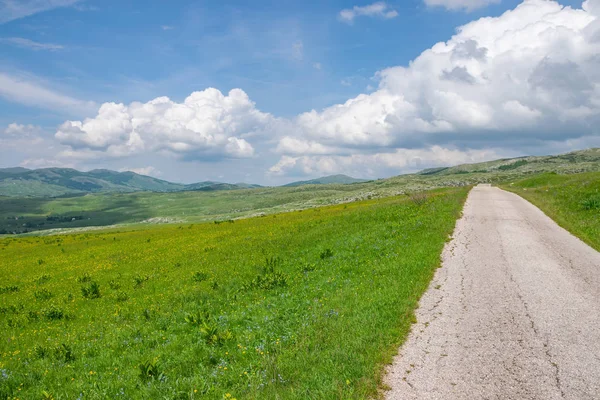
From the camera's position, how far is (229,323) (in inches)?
475

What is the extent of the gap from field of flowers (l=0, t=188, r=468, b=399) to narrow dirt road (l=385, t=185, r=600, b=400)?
2.72 feet

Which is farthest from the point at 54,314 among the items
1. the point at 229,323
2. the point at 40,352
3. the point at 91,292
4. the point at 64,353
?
the point at 229,323

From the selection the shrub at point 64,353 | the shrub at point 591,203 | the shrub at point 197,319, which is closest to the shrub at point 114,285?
the shrub at point 64,353

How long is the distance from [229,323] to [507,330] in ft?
29.8

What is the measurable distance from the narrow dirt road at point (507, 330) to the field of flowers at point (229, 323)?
2.72 ft

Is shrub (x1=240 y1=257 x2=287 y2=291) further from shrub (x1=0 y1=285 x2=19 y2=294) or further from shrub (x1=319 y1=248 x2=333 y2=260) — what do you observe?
shrub (x1=0 y1=285 x2=19 y2=294)

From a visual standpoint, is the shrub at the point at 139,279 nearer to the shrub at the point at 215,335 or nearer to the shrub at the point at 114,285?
the shrub at the point at 114,285

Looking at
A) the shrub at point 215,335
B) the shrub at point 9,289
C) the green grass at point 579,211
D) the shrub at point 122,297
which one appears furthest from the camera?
the shrub at point 9,289

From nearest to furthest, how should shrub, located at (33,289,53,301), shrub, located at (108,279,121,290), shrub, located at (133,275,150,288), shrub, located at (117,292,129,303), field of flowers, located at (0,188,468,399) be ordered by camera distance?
field of flowers, located at (0,188,468,399) < shrub, located at (117,292,129,303) < shrub, located at (33,289,53,301) < shrub, located at (108,279,121,290) < shrub, located at (133,275,150,288)

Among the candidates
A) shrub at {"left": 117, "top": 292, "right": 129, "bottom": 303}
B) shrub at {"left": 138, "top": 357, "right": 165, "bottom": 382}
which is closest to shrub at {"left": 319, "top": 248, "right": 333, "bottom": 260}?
shrub at {"left": 117, "top": 292, "right": 129, "bottom": 303}

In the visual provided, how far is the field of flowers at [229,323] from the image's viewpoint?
823 cm

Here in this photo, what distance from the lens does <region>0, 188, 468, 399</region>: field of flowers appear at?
8.23 metres

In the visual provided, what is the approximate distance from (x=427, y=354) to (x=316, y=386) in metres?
3.15

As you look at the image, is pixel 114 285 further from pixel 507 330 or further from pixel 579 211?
pixel 579 211
